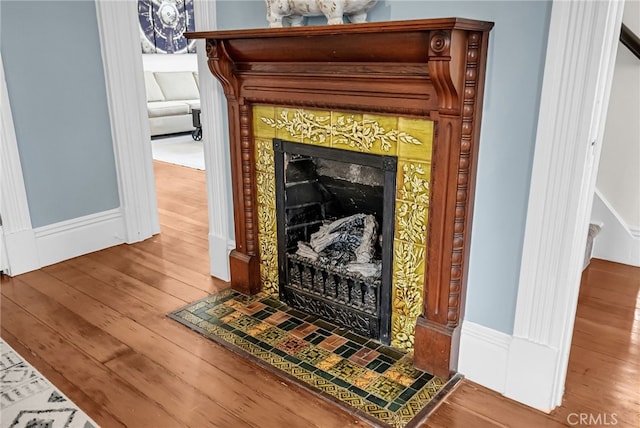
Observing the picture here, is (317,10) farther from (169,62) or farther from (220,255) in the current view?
(169,62)

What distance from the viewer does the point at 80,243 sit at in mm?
3131

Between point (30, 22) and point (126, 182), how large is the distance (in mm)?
1018

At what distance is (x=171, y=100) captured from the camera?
757cm

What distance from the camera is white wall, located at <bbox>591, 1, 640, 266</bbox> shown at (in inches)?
112

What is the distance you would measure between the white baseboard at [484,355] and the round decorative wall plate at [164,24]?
676 cm

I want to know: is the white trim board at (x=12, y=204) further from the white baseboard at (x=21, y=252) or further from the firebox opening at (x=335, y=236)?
the firebox opening at (x=335, y=236)

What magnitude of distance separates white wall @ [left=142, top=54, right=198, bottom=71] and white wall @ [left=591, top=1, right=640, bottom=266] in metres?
6.33

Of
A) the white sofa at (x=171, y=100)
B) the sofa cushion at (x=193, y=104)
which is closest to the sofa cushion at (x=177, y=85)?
the white sofa at (x=171, y=100)

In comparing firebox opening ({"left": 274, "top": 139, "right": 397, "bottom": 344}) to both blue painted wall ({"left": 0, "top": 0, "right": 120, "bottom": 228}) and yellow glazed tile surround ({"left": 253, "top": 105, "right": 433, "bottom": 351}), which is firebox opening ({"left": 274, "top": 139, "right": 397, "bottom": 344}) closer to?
yellow glazed tile surround ({"left": 253, "top": 105, "right": 433, "bottom": 351})

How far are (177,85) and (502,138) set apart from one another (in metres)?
6.79

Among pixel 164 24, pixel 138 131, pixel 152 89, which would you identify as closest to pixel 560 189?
pixel 138 131

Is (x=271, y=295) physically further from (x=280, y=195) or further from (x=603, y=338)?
(x=603, y=338)

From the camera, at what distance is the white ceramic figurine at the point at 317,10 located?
72.7 inches

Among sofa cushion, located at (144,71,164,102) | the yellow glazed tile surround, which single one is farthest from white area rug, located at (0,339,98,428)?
sofa cushion, located at (144,71,164,102)
